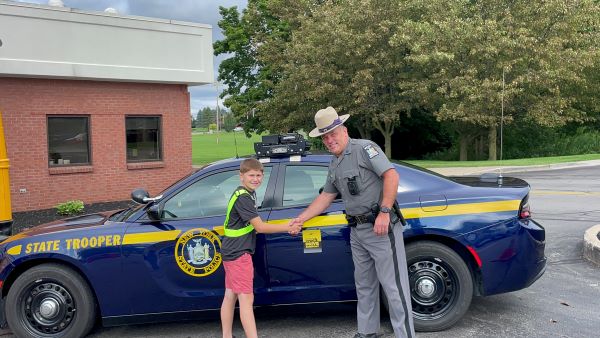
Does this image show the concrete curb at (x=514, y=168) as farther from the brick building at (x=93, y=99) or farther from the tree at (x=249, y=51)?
the tree at (x=249, y=51)

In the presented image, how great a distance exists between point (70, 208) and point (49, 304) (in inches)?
306

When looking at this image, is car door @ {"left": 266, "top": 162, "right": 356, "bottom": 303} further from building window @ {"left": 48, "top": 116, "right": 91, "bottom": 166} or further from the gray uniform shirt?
building window @ {"left": 48, "top": 116, "right": 91, "bottom": 166}

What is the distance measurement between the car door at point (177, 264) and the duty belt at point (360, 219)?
0.75 metres

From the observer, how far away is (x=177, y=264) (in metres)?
4.23

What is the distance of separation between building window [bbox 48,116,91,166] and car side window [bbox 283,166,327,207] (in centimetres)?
982

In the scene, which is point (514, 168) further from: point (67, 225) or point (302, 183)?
point (67, 225)

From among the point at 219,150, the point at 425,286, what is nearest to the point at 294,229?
the point at 425,286

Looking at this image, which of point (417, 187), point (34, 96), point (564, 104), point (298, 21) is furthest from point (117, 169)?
point (564, 104)

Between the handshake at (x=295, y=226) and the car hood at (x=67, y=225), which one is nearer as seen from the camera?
the handshake at (x=295, y=226)

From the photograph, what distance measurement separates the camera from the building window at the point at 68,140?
40.6ft

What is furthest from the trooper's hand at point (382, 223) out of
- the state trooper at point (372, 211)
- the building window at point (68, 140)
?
the building window at point (68, 140)

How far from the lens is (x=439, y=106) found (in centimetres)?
2670

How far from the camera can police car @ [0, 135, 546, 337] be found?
166 inches

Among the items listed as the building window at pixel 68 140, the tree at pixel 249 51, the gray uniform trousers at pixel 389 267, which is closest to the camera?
the gray uniform trousers at pixel 389 267
